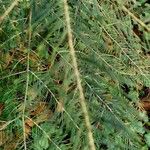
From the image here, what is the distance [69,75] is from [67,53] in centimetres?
11

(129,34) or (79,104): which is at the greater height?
(79,104)

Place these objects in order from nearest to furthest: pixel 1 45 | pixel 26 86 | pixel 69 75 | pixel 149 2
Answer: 1. pixel 69 75
2. pixel 26 86
3. pixel 1 45
4. pixel 149 2

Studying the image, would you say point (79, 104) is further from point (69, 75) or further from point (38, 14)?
point (38, 14)

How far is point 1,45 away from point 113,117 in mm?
832

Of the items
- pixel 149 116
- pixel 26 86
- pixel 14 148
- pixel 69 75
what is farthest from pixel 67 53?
pixel 149 116

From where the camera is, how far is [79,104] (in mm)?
938

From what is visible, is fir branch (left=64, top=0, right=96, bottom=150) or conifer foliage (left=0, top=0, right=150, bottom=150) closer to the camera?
fir branch (left=64, top=0, right=96, bottom=150)

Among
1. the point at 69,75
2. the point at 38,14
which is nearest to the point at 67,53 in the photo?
the point at 69,75

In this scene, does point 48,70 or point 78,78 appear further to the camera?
point 48,70

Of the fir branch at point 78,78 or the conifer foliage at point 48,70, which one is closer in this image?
the fir branch at point 78,78

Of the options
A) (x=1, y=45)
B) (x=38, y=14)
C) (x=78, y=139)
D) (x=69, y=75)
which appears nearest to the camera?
(x=78, y=139)

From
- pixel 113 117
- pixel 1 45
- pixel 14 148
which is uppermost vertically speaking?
pixel 1 45

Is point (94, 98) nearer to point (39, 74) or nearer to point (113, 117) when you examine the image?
point (113, 117)

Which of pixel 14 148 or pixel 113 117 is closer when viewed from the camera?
pixel 113 117
